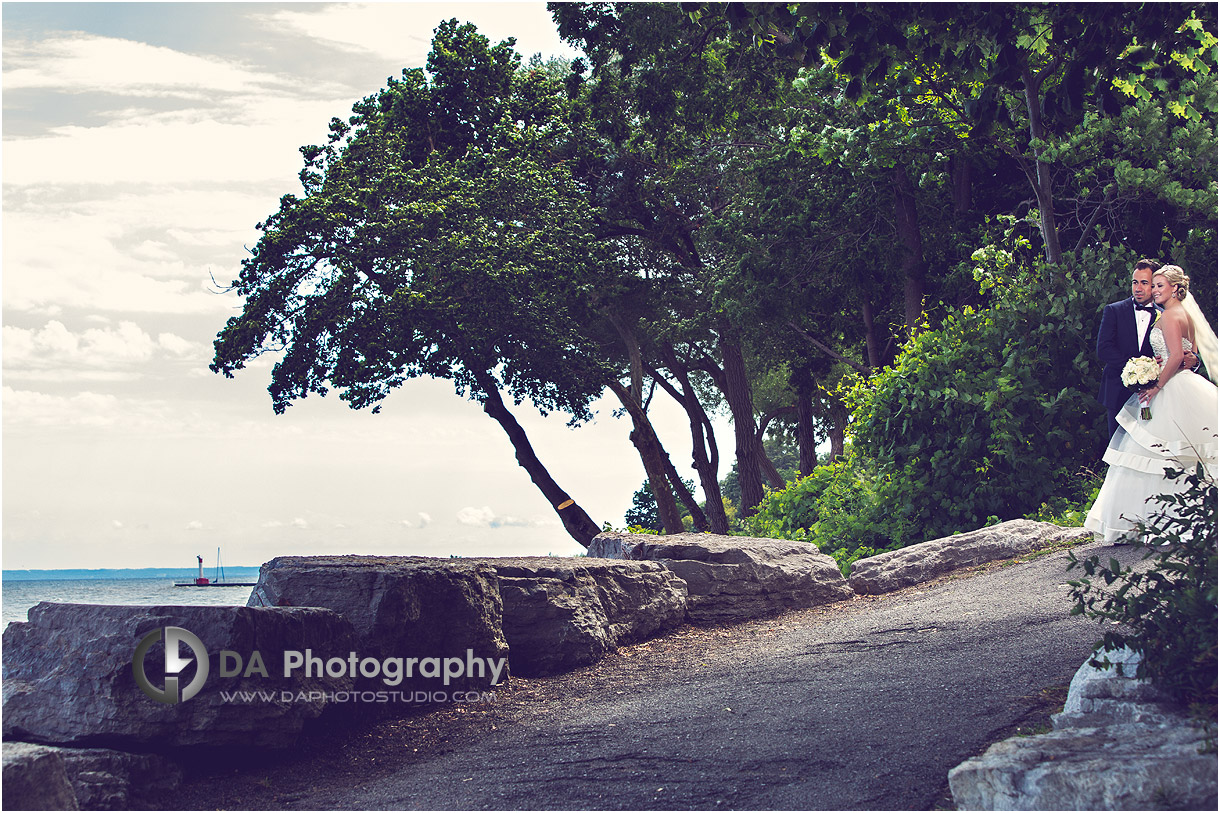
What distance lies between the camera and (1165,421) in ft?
29.1

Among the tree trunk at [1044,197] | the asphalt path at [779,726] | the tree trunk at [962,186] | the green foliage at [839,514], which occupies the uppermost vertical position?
the tree trunk at [962,186]

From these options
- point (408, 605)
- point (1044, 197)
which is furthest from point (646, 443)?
point (408, 605)

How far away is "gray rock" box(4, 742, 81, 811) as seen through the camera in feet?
13.6

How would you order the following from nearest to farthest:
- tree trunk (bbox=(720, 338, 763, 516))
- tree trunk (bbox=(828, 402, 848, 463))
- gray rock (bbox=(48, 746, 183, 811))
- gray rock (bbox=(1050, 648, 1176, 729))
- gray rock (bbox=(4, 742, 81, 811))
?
gray rock (bbox=(4, 742, 81, 811))
gray rock (bbox=(1050, 648, 1176, 729))
gray rock (bbox=(48, 746, 183, 811))
tree trunk (bbox=(720, 338, 763, 516))
tree trunk (bbox=(828, 402, 848, 463))

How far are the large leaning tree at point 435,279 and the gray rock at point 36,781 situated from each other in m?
14.0

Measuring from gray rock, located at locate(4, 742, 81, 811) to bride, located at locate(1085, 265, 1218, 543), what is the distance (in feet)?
27.3

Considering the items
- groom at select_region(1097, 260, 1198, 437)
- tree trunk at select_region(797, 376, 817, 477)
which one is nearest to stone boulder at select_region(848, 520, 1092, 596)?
groom at select_region(1097, 260, 1198, 437)

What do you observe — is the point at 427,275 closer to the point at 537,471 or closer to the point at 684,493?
the point at 537,471

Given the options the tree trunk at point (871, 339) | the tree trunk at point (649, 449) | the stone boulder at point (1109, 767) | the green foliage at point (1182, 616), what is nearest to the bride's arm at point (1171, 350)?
the green foliage at point (1182, 616)

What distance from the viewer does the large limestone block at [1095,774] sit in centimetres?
351

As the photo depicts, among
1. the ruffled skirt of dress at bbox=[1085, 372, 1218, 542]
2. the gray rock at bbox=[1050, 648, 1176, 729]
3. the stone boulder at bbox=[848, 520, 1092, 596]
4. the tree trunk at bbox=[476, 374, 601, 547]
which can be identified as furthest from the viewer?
the tree trunk at bbox=[476, 374, 601, 547]

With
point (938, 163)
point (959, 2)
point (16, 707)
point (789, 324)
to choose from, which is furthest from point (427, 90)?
point (16, 707)

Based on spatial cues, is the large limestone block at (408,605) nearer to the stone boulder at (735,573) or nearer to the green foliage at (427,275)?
the stone boulder at (735,573)

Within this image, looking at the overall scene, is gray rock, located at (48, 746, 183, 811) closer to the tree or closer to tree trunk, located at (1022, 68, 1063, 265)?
the tree
